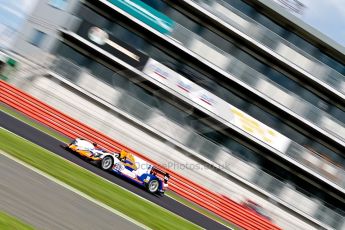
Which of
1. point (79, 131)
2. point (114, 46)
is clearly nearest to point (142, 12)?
point (114, 46)

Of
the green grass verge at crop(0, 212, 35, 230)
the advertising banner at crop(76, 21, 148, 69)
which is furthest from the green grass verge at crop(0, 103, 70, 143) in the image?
the green grass verge at crop(0, 212, 35, 230)

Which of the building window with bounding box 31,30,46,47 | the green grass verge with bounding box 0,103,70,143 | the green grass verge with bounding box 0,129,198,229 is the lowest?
the green grass verge with bounding box 0,103,70,143

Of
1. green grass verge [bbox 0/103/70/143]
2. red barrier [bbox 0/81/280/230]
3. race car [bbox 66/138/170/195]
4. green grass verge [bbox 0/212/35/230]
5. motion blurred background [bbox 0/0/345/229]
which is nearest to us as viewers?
green grass verge [bbox 0/212/35/230]

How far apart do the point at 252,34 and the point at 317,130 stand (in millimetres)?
6140

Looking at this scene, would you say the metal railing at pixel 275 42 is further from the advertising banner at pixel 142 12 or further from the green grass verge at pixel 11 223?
the green grass verge at pixel 11 223

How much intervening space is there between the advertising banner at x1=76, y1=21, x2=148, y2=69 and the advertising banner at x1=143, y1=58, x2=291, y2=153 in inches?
20.6

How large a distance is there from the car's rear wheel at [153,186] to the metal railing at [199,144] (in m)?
10.0

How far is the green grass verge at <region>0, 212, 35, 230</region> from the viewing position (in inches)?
228

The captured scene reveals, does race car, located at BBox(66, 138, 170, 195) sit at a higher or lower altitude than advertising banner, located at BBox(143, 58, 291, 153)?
lower

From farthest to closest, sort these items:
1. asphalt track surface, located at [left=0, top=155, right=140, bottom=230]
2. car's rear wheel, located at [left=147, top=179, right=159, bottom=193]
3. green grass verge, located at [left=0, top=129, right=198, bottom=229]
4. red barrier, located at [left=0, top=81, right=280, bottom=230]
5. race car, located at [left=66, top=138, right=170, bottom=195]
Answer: red barrier, located at [left=0, top=81, right=280, bottom=230], car's rear wheel, located at [left=147, top=179, right=159, bottom=193], race car, located at [left=66, top=138, right=170, bottom=195], green grass verge, located at [left=0, top=129, right=198, bottom=229], asphalt track surface, located at [left=0, top=155, right=140, bottom=230]

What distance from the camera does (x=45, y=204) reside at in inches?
299

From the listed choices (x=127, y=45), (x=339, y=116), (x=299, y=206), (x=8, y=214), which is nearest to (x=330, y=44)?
(x=339, y=116)

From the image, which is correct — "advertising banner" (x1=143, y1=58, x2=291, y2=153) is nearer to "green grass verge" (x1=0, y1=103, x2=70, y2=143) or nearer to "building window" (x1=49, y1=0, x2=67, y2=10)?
"building window" (x1=49, y1=0, x2=67, y2=10)

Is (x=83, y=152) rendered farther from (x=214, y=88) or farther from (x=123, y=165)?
(x=214, y=88)
